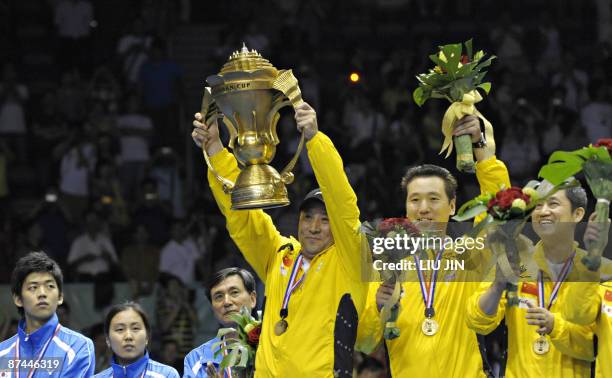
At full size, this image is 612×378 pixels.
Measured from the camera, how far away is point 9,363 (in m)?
8.72

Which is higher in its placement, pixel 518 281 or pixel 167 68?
pixel 167 68

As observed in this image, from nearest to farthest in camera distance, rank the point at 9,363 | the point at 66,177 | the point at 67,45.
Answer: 1. the point at 9,363
2. the point at 66,177
3. the point at 67,45

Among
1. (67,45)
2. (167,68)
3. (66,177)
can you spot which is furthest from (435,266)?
(67,45)

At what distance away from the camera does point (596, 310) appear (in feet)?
24.8

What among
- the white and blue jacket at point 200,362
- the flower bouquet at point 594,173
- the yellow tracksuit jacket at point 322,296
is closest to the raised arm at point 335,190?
the yellow tracksuit jacket at point 322,296

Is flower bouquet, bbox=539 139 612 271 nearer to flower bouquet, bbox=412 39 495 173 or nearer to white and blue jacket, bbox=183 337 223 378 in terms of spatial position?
flower bouquet, bbox=412 39 495 173

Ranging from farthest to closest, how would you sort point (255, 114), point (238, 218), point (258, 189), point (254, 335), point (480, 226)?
point (254, 335), point (238, 218), point (255, 114), point (258, 189), point (480, 226)

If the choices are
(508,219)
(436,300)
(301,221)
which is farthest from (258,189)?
(508,219)

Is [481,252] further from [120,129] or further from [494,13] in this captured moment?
[494,13]

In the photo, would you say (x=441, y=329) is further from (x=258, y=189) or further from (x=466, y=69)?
(x=466, y=69)

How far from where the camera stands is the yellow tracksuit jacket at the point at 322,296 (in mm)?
7555

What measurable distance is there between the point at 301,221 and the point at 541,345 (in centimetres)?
138

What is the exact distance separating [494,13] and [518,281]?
33.8ft

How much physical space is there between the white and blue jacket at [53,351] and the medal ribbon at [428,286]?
2105 mm
